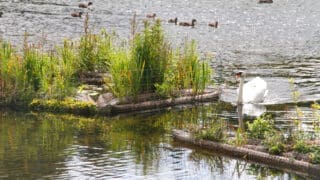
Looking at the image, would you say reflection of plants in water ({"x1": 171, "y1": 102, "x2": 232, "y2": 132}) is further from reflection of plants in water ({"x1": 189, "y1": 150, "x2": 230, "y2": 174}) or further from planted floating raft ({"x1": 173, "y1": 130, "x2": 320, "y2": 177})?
reflection of plants in water ({"x1": 189, "y1": 150, "x2": 230, "y2": 174})

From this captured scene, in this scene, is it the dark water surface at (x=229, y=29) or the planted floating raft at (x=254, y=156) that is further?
the dark water surface at (x=229, y=29)

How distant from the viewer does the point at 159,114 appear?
21375 mm

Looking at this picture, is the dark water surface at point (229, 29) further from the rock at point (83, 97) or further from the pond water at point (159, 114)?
the rock at point (83, 97)

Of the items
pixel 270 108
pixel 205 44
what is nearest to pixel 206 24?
pixel 205 44

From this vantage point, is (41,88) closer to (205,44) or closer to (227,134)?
(227,134)

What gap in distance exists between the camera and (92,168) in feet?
50.0

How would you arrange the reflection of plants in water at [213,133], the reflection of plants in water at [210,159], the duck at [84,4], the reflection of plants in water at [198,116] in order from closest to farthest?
the reflection of plants in water at [210,159], the reflection of plants in water at [213,133], the reflection of plants in water at [198,116], the duck at [84,4]

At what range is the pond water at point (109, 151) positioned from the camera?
15172mm

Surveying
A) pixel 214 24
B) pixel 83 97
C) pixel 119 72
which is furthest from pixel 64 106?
pixel 214 24

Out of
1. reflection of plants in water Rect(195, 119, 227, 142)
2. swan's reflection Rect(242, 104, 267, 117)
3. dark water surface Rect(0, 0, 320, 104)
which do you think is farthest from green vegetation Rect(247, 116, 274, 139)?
dark water surface Rect(0, 0, 320, 104)

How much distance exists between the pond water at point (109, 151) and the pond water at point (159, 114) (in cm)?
2

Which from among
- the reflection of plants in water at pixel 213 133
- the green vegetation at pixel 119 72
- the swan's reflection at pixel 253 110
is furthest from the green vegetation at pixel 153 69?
the reflection of plants in water at pixel 213 133

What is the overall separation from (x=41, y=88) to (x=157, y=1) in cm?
4287

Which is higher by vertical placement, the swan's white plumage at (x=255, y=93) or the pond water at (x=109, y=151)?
the swan's white plumage at (x=255, y=93)
